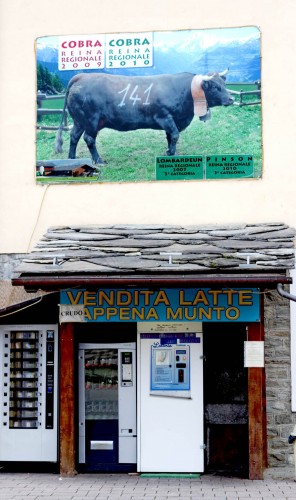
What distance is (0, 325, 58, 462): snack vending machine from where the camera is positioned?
39.3 feet

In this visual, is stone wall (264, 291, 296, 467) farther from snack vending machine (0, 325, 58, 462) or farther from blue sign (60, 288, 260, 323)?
snack vending machine (0, 325, 58, 462)

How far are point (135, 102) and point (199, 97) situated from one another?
986 mm

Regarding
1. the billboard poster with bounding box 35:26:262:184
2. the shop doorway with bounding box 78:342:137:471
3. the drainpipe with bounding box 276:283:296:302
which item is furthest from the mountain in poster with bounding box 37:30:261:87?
the shop doorway with bounding box 78:342:137:471

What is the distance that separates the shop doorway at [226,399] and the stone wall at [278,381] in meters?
0.49

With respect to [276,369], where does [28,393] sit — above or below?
below

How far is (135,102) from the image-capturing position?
1279 centimetres

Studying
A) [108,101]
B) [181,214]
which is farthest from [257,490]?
[108,101]

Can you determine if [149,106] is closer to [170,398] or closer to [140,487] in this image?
[170,398]

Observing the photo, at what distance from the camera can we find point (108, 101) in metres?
12.9

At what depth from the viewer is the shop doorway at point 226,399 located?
1159 cm

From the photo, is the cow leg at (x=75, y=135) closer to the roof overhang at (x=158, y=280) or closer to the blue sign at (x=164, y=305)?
the blue sign at (x=164, y=305)

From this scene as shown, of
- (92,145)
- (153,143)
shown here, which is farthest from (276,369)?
(92,145)

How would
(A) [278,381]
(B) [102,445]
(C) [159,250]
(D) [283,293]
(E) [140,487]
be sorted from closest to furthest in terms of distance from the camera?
(D) [283,293], (E) [140,487], (C) [159,250], (B) [102,445], (A) [278,381]

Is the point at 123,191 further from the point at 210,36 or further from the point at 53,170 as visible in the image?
the point at 210,36
